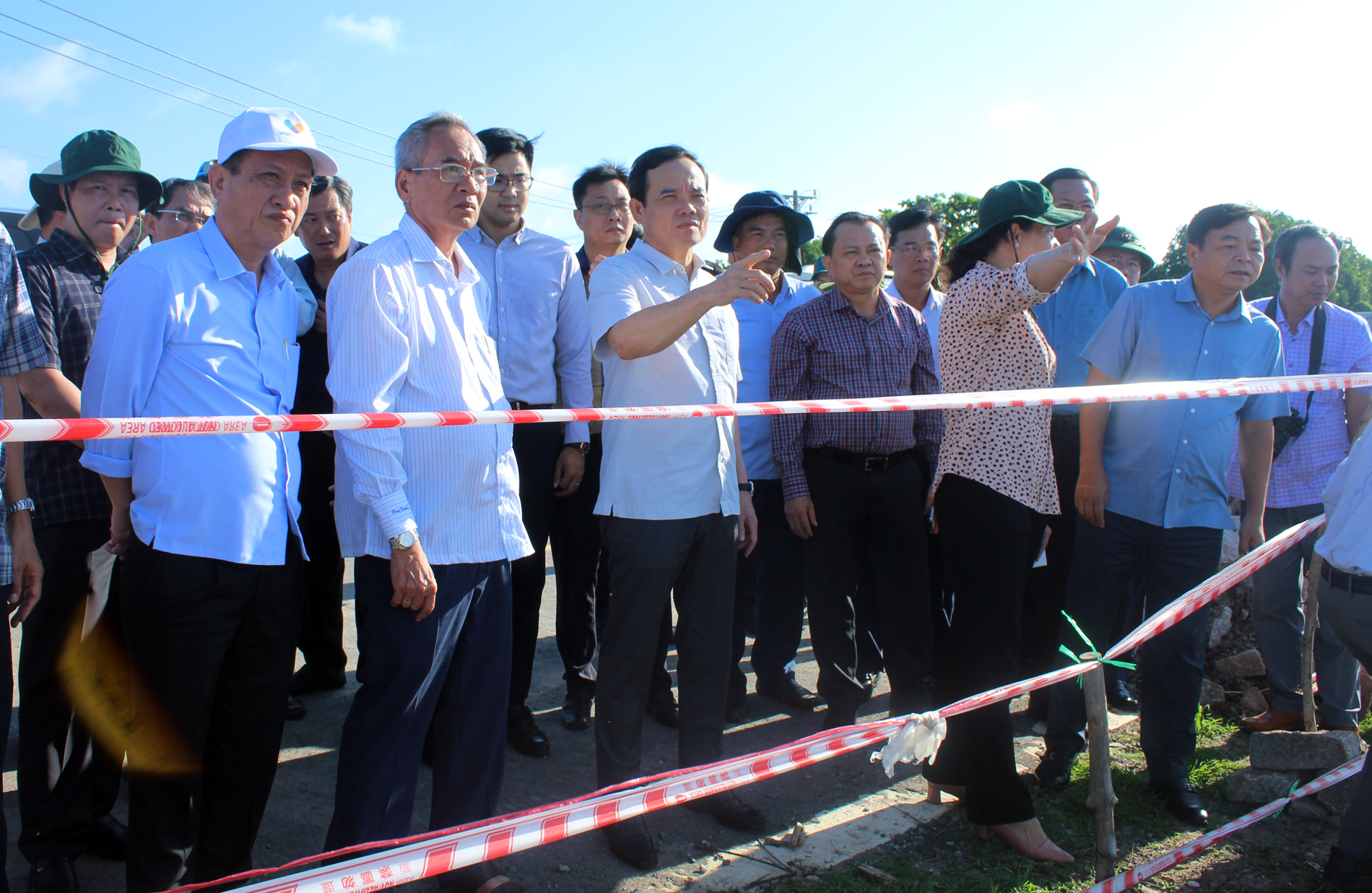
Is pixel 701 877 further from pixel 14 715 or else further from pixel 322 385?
pixel 14 715

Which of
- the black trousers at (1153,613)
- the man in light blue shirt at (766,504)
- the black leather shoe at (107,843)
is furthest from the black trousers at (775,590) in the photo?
the black leather shoe at (107,843)

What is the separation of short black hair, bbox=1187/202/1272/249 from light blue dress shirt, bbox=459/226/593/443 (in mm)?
2558

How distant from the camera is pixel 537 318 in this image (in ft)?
12.1

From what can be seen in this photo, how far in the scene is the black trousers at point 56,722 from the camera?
2566 millimetres

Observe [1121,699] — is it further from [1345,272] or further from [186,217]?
[1345,272]

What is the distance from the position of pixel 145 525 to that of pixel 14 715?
2.49 m

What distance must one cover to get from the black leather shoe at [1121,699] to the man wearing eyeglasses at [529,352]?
2766 mm

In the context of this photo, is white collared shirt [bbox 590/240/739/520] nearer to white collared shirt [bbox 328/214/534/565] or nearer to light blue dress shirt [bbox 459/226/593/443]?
white collared shirt [bbox 328/214/534/565]

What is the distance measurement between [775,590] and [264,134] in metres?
3.05

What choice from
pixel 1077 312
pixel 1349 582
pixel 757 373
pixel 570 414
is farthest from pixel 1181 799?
pixel 570 414

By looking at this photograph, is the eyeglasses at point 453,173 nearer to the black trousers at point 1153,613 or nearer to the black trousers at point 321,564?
the black trousers at point 321,564

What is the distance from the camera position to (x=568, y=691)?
3.96 m

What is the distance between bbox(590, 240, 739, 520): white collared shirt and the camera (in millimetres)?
2898

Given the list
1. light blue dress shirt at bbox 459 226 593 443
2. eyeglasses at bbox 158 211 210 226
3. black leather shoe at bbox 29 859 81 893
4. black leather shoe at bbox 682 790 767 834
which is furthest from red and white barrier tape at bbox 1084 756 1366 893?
eyeglasses at bbox 158 211 210 226
